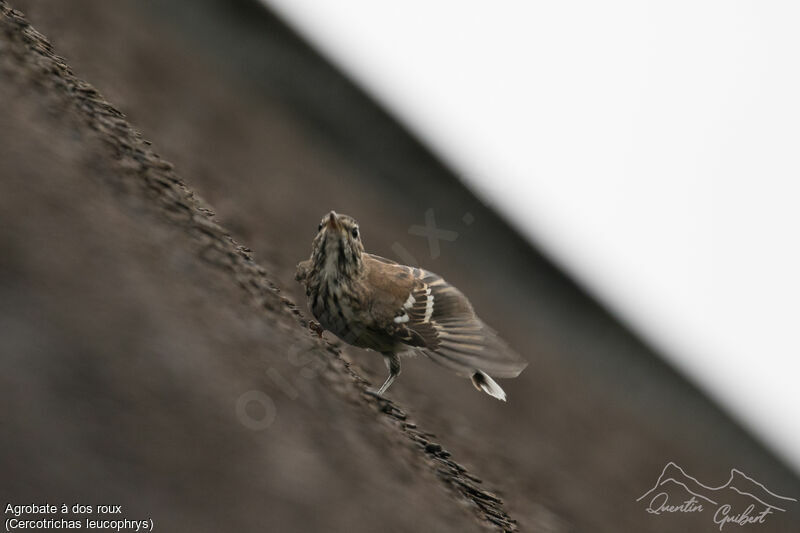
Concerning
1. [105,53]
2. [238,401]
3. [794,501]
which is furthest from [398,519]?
[794,501]

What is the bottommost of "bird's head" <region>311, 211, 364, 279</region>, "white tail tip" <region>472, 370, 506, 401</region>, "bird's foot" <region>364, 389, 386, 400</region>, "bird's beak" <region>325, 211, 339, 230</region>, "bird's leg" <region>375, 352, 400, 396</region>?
"bird's foot" <region>364, 389, 386, 400</region>

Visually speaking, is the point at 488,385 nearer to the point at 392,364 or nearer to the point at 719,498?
the point at 392,364

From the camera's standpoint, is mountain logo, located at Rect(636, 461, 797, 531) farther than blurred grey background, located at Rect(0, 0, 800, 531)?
Yes

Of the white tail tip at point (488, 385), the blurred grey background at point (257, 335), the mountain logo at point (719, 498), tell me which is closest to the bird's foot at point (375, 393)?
the blurred grey background at point (257, 335)

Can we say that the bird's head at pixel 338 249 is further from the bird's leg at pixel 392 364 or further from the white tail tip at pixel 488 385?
the white tail tip at pixel 488 385

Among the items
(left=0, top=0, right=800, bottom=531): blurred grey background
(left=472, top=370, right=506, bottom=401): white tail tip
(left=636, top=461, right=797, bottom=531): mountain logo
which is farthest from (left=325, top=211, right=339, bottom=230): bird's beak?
(left=636, top=461, right=797, bottom=531): mountain logo

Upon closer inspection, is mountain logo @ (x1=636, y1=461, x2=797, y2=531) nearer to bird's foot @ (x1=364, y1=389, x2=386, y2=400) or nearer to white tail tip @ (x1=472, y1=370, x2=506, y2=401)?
white tail tip @ (x1=472, y1=370, x2=506, y2=401)
